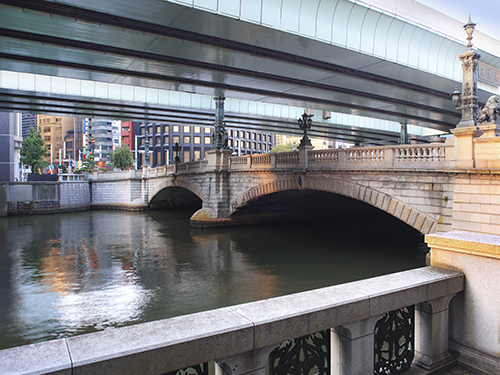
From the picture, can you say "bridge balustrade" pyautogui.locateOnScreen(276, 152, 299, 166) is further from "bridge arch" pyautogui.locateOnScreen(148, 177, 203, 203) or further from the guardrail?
"bridge arch" pyautogui.locateOnScreen(148, 177, 203, 203)

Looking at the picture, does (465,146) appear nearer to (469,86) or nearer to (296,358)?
(469,86)

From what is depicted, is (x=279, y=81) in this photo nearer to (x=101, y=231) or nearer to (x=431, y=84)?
(x=431, y=84)

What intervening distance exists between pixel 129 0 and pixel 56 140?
123m

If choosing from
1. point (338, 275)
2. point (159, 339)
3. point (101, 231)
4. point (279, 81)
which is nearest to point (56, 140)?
point (101, 231)

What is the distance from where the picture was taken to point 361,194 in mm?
16828

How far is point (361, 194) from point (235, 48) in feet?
30.4

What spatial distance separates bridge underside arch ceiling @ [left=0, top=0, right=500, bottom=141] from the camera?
48.1 ft

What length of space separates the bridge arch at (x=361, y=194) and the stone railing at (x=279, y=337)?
35.9 feet

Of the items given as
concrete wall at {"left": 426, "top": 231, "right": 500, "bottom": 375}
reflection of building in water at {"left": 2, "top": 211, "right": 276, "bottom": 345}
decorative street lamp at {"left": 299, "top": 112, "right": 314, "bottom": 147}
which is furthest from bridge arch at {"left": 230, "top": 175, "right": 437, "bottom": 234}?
concrete wall at {"left": 426, "top": 231, "right": 500, "bottom": 375}

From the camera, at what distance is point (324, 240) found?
22703mm

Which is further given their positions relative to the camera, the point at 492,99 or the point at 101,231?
the point at 101,231

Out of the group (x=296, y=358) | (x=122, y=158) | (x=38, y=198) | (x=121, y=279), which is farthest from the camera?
(x=122, y=158)

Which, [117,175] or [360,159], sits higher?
[360,159]

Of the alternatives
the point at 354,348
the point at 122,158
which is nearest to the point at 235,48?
the point at 354,348
